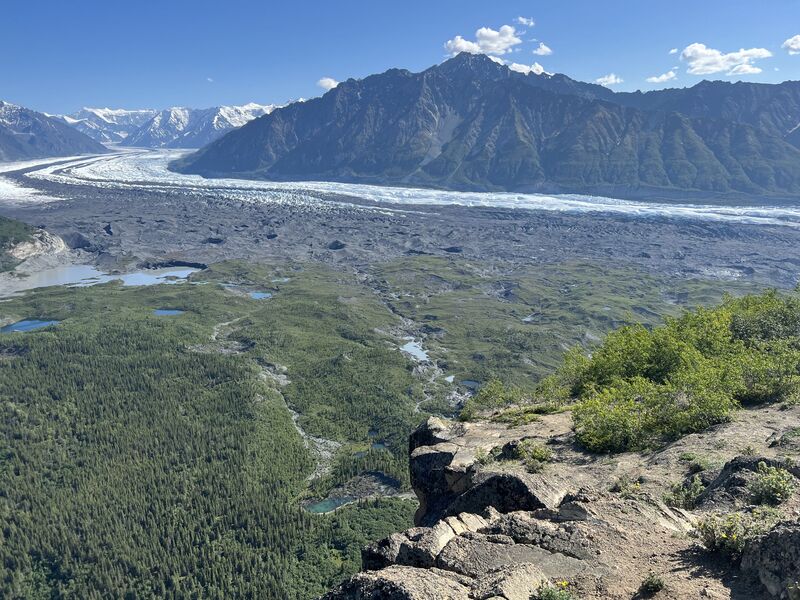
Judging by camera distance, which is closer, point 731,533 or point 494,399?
point 731,533

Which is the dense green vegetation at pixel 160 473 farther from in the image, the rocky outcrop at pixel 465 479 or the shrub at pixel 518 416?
the rocky outcrop at pixel 465 479

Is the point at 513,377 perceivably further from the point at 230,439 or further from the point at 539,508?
the point at 539,508

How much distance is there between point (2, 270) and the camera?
19962cm

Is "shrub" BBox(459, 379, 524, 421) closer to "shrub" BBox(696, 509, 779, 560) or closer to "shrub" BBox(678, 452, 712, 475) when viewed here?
"shrub" BBox(678, 452, 712, 475)

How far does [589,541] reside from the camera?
1666 centimetres

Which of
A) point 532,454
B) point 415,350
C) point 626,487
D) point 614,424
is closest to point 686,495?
point 626,487

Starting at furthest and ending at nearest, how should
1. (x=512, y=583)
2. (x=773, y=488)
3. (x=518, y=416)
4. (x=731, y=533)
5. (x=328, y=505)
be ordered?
(x=328, y=505) → (x=518, y=416) → (x=773, y=488) → (x=731, y=533) → (x=512, y=583)

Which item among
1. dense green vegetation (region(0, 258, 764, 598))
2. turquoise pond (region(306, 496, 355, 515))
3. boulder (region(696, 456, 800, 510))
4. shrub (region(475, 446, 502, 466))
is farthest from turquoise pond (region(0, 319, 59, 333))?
boulder (region(696, 456, 800, 510))

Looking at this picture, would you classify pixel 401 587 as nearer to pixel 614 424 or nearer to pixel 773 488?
pixel 773 488

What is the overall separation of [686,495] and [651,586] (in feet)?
26.1

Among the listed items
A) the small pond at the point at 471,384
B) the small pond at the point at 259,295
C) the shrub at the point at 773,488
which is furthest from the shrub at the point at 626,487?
the small pond at the point at 259,295

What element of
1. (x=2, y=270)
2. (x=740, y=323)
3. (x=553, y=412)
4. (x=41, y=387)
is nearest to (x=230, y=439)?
(x=41, y=387)

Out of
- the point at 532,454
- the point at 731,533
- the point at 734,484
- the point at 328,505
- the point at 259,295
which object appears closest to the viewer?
the point at 731,533

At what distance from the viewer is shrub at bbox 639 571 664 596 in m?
14.3
